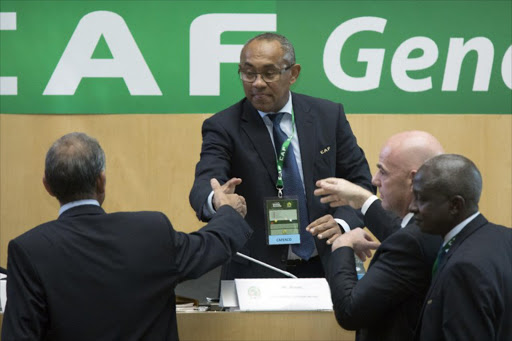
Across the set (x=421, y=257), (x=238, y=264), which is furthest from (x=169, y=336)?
(x=238, y=264)

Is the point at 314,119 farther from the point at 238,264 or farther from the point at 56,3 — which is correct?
the point at 56,3

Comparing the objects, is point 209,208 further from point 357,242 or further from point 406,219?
point 406,219

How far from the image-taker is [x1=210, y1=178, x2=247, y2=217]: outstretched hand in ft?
10.5

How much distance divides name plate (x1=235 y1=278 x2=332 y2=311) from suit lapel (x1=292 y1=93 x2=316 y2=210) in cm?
67

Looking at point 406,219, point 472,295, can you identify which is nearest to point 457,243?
point 472,295

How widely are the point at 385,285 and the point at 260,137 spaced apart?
4.43ft

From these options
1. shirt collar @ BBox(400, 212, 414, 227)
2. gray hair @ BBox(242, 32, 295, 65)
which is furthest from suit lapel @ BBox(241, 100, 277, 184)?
shirt collar @ BBox(400, 212, 414, 227)

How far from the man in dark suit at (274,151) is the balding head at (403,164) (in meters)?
0.66

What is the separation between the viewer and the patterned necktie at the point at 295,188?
12.1 ft

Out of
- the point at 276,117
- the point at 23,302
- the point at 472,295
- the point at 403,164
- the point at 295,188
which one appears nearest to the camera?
the point at 472,295

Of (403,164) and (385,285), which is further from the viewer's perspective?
(403,164)

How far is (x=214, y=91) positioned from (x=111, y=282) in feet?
9.46

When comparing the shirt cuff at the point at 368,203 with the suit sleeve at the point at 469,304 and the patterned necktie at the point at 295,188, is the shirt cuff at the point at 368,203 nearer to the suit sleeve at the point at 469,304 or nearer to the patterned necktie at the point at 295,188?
the patterned necktie at the point at 295,188

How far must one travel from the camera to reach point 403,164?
293cm
